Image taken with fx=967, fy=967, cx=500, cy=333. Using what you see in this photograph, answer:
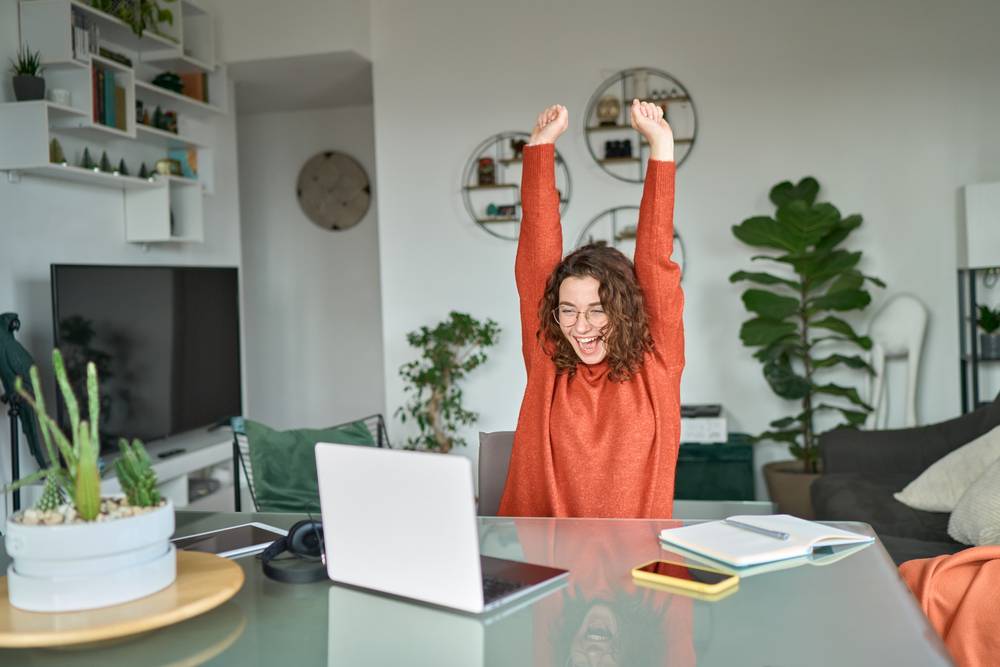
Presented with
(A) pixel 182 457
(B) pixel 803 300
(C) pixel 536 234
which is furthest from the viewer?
(A) pixel 182 457

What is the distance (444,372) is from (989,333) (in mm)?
2478

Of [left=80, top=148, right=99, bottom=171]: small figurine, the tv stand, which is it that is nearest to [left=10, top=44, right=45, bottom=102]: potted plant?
[left=80, top=148, right=99, bottom=171]: small figurine

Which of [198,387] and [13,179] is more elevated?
[13,179]

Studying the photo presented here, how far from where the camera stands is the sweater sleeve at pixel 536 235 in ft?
6.31

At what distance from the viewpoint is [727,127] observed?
4.62 metres

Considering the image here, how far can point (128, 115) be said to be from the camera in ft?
13.1

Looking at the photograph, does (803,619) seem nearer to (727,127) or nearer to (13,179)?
(13,179)

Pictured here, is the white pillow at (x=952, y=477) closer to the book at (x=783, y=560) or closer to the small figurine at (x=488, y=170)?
the book at (x=783, y=560)

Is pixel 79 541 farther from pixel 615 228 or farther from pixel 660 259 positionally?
pixel 615 228

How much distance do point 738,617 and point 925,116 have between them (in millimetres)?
3929

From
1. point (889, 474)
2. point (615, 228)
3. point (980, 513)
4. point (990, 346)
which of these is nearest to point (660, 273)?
point (980, 513)

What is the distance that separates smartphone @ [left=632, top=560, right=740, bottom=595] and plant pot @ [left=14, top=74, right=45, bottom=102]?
3.20 m

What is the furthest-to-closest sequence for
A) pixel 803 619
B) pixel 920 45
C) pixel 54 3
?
pixel 920 45 < pixel 54 3 < pixel 803 619

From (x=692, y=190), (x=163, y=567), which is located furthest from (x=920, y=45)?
(x=163, y=567)
